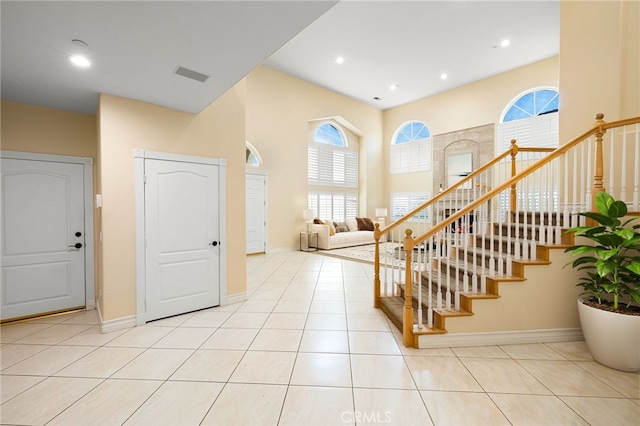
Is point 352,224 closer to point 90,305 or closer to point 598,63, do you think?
point 598,63

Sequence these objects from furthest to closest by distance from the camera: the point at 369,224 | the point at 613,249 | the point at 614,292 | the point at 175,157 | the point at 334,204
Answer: the point at 334,204 < the point at 369,224 < the point at 175,157 < the point at 614,292 < the point at 613,249

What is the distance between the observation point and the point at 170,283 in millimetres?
3193

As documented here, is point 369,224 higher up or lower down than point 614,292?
higher up

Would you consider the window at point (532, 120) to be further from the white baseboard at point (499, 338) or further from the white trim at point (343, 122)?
the white baseboard at point (499, 338)

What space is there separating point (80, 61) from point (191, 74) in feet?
2.88

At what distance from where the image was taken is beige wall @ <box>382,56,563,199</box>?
743 centimetres

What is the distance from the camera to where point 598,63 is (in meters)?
3.21

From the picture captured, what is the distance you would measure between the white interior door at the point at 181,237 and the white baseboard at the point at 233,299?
9 cm

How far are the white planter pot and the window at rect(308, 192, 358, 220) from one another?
7.48 meters

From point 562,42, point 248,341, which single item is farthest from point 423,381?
point 562,42

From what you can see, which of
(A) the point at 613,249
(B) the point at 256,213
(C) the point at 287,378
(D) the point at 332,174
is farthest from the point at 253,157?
(A) the point at 613,249

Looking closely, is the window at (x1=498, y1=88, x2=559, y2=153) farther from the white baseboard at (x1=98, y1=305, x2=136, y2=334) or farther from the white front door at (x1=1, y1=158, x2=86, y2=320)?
the white front door at (x1=1, y1=158, x2=86, y2=320)

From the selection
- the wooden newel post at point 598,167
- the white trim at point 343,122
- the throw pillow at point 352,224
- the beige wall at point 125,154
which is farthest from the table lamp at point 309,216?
the wooden newel post at point 598,167

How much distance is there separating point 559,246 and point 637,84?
2193 millimetres
